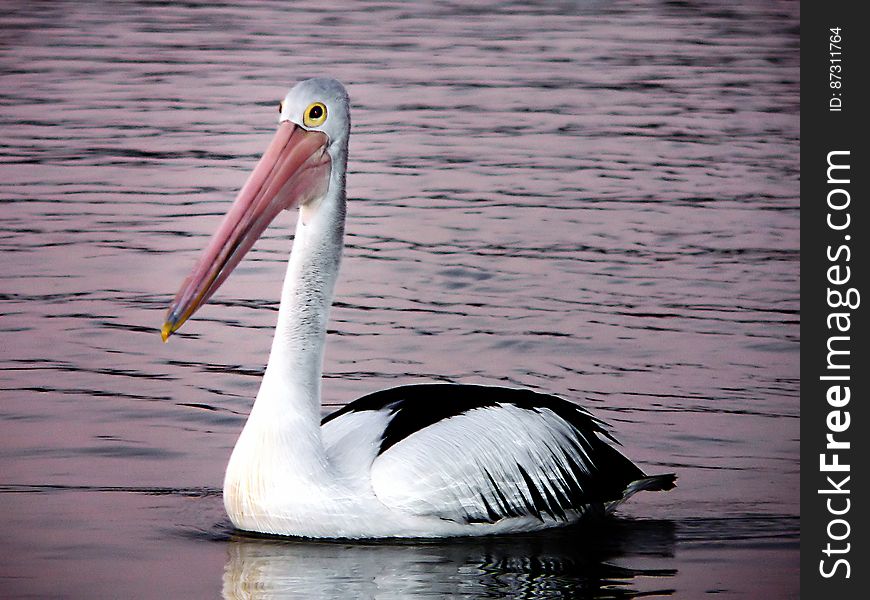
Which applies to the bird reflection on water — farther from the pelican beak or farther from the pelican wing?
the pelican beak

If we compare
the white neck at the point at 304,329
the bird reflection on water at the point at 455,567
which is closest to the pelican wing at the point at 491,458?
the bird reflection on water at the point at 455,567

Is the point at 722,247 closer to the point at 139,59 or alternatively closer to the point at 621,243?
the point at 621,243

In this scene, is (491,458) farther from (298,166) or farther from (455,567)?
(298,166)

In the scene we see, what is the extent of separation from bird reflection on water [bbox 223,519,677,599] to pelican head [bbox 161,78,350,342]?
2.66 ft

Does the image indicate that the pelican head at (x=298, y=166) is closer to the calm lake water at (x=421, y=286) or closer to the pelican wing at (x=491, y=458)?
the pelican wing at (x=491, y=458)

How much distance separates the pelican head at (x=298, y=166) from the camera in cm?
525

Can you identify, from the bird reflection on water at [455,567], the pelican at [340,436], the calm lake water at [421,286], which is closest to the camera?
the bird reflection on water at [455,567]

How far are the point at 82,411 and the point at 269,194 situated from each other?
1.64m

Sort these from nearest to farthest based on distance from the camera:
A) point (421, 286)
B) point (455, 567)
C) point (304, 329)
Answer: point (455, 567) < point (304, 329) < point (421, 286)

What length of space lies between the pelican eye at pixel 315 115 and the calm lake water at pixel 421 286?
1.29 meters

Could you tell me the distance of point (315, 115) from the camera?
5289 mm

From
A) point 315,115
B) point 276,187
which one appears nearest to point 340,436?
point 276,187

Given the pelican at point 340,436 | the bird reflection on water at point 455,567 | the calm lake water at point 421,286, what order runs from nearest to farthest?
the bird reflection on water at point 455,567, the pelican at point 340,436, the calm lake water at point 421,286

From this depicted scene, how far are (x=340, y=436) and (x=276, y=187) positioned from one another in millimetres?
793
